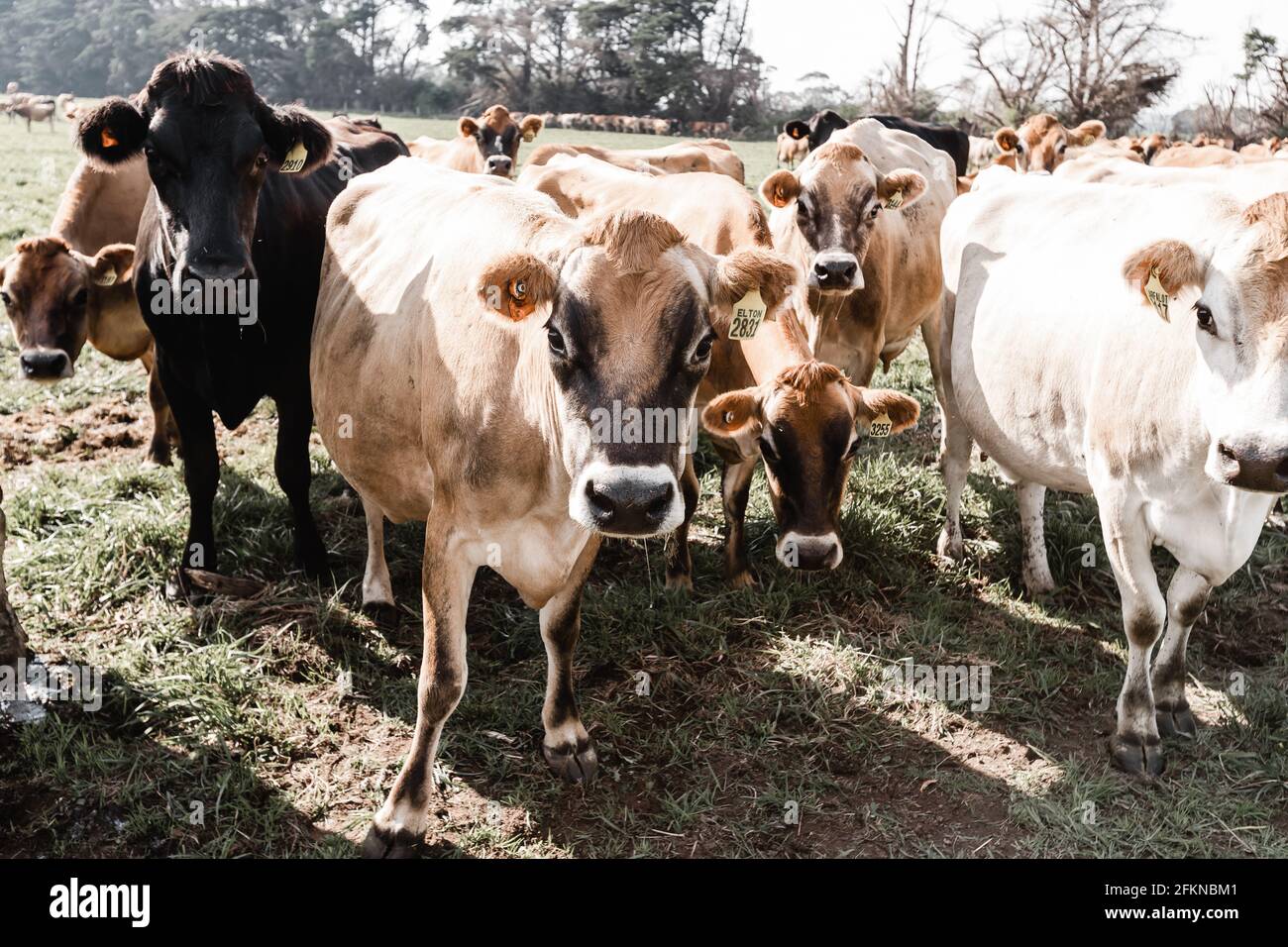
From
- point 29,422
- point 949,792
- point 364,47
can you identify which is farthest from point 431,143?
point 364,47

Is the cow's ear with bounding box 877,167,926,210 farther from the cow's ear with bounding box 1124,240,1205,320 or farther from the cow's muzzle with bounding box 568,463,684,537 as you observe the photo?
the cow's muzzle with bounding box 568,463,684,537

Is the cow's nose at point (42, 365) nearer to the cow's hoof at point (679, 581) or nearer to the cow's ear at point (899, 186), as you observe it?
the cow's hoof at point (679, 581)

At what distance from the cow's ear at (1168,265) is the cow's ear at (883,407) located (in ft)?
3.29

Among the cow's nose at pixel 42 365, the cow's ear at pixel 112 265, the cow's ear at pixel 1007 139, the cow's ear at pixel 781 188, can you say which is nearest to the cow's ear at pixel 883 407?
the cow's ear at pixel 781 188

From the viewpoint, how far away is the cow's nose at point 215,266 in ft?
14.5

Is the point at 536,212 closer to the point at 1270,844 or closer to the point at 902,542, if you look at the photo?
the point at 902,542

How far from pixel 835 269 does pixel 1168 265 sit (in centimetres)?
241

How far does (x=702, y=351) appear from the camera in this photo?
3.14m

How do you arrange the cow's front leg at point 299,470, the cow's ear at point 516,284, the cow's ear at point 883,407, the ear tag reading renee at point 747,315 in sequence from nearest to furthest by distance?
the cow's ear at point 516,284, the ear tag reading renee at point 747,315, the cow's ear at point 883,407, the cow's front leg at point 299,470

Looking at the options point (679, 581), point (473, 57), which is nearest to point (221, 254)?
point (679, 581)

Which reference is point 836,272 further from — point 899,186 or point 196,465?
point 196,465

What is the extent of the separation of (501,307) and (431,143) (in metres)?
14.1

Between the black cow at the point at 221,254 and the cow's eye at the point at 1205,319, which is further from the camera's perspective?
the black cow at the point at 221,254
